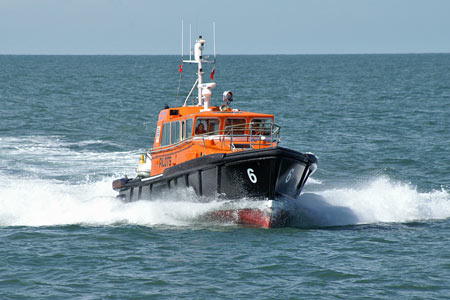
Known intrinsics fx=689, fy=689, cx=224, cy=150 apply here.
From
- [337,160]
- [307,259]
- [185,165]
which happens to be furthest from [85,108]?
[307,259]

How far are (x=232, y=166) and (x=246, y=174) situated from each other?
34 cm

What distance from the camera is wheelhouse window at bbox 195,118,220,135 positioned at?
51.4ft

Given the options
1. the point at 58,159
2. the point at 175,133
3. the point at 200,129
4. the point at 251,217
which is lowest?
the point at 58,159

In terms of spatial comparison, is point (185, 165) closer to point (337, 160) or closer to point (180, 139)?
point (180, 139)

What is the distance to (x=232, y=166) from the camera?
1425 centimetres

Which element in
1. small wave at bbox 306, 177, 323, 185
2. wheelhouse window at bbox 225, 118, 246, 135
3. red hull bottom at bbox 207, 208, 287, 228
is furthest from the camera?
small wave at bbox 306, 177, 323, 185

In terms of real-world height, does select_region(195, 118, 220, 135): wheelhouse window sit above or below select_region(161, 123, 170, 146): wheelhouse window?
above

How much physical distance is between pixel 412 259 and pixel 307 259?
1.95m

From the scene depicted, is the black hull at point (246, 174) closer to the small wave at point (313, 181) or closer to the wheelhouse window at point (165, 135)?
the wheelhouse window at point (165, 135)

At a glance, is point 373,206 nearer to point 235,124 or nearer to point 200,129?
point 235,124

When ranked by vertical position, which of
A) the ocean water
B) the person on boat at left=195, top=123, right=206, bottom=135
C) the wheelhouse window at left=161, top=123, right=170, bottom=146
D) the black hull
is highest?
the person on boat at left=195, top=123, right=206, bottom=135

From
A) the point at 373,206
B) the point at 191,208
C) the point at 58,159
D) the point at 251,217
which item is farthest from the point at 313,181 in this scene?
the point at 58,159

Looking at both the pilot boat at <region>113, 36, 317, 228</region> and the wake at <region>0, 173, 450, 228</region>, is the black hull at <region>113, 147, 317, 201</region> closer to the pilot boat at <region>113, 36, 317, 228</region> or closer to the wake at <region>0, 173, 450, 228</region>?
the pilot boat at <region>113, 36, 317, 228</region>

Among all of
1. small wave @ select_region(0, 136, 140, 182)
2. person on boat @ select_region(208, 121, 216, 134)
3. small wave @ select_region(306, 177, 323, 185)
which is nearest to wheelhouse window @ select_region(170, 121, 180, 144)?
person on boat @ select_region(208, 121, 216, 134)
